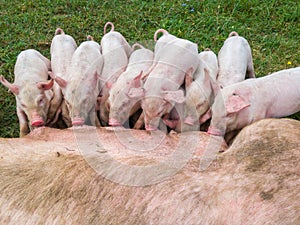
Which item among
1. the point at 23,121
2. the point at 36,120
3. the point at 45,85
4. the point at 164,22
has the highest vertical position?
the point at 164,22

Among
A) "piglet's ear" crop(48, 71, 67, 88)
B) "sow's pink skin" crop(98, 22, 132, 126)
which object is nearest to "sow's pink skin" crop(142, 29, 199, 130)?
"sow's pink skin" crop(98, 22, 132, 126)

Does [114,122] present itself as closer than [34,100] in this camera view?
Yes

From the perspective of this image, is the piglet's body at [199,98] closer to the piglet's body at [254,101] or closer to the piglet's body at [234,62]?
the piglet's body at [254,101]

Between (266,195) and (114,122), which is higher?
(266,195)

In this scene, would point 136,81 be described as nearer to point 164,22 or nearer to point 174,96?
point 174,96

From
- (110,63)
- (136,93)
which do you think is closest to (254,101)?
(136,93)

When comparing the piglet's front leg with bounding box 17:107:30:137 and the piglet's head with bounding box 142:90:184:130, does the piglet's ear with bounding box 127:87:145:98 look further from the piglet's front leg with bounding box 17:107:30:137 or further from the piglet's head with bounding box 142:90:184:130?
the piglet's front leg with bounding box 17:107:30:137

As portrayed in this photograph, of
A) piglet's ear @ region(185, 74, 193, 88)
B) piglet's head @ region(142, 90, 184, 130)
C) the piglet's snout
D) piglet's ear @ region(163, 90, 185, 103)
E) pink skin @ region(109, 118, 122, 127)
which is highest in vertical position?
piglet's ear @ region(185, 74, 193, 88)

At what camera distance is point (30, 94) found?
3.93m

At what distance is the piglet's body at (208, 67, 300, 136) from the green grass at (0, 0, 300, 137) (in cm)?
135

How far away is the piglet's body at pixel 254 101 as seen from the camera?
357cm

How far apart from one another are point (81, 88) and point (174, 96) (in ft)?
2.58

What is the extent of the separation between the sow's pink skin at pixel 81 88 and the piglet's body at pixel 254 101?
1007 mm

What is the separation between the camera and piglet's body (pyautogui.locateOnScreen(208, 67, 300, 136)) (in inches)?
141
